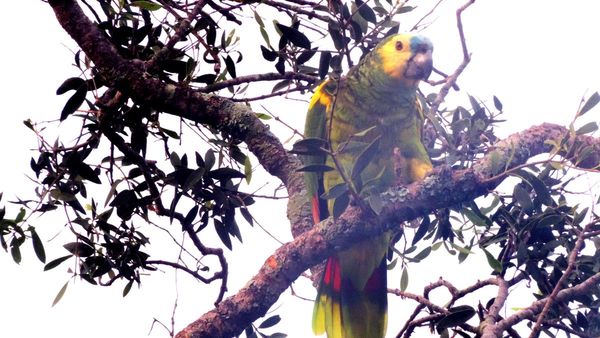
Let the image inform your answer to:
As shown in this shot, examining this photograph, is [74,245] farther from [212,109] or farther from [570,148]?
[570,148]

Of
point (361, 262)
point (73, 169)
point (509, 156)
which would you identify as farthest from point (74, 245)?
point (509, 156)

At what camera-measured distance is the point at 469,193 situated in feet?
5.37

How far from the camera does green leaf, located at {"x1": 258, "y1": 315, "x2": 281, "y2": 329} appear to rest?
2047 mm

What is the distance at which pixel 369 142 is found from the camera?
2.27 meters

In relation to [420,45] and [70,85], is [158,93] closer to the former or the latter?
[70,85]

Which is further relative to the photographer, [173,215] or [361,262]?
[361,262]

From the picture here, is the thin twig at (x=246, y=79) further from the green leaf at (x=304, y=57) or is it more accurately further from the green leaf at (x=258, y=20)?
the green leaf at (x=258, y=20)

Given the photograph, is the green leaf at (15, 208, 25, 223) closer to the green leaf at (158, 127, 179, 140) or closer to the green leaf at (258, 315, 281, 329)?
the green leaf at (158, 127, 179, 140)

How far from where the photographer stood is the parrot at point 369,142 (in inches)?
88.4

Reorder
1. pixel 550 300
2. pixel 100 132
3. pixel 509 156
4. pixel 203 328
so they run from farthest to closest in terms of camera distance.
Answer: pixel 100 132 < pixel 509 156 < pixel 203 328 < pixel 550 300

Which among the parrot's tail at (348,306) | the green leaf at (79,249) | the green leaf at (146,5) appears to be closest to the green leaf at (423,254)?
the parrot's tail at (348,306)

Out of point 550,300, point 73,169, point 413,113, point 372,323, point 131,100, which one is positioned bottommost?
point 550,300

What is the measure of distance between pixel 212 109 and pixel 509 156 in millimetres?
881

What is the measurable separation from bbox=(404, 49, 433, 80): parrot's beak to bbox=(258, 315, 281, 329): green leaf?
1.04 meters
